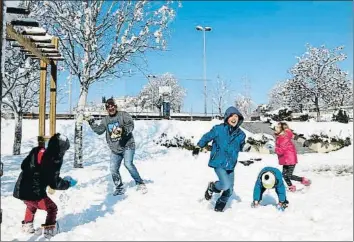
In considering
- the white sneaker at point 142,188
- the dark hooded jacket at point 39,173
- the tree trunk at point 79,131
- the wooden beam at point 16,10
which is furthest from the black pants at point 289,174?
the tree trunk at point 79,131

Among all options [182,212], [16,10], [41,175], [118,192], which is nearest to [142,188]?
[118,192]

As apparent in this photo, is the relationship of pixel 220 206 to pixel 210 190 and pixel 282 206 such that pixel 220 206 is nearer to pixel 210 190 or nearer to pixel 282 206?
pixel 210 190

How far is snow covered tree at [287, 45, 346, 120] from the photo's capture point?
46031 mm

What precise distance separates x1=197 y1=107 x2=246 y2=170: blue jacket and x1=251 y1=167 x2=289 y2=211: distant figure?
536 mm

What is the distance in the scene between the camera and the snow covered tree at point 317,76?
46.0 meters

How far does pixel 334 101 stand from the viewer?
163 ft

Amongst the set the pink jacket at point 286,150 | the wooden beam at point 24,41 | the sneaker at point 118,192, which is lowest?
the sneaker at point 118,192

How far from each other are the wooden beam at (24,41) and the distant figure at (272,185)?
4.29m

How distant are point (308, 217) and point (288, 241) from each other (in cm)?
128

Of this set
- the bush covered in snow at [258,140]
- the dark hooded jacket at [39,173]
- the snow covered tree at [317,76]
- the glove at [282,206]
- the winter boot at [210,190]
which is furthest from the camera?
the snow covered tree at [317,76]

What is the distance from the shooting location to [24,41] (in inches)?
→ 234

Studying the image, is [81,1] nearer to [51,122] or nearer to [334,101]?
[51,122]

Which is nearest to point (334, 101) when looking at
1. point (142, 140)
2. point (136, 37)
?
point (142, 140)

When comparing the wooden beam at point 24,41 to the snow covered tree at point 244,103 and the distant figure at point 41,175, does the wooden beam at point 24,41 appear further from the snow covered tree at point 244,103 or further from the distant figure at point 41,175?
the snow covered tree at point 244,103
